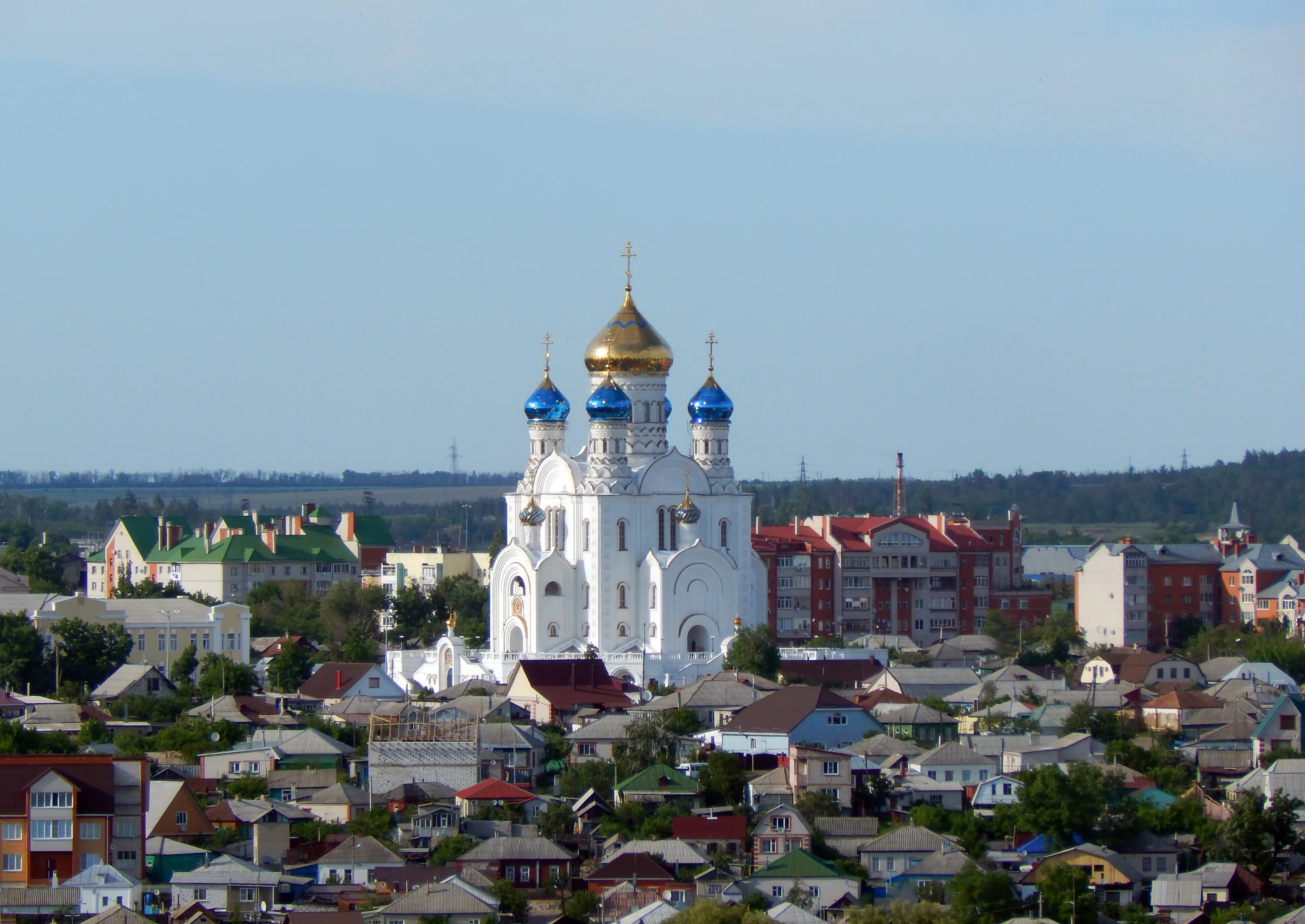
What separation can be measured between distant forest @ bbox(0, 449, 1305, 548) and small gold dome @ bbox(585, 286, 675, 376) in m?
67.5

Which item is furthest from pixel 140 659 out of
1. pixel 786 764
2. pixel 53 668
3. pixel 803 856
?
pixel 803 856

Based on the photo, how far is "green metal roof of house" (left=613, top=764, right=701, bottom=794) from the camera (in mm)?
35594

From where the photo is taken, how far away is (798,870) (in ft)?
105

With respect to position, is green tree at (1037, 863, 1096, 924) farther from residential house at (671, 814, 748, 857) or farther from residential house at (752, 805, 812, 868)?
residential house at (671, 814, 748, 857)

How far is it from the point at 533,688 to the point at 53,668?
841 cm

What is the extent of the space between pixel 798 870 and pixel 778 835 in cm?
141

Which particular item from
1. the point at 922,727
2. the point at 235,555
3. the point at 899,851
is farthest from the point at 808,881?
the point at 235,555

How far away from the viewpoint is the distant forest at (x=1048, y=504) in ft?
425

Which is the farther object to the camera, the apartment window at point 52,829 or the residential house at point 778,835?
the residential house at point 778,835

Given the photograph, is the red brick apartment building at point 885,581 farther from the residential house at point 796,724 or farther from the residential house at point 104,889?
the residential house at point 104,889

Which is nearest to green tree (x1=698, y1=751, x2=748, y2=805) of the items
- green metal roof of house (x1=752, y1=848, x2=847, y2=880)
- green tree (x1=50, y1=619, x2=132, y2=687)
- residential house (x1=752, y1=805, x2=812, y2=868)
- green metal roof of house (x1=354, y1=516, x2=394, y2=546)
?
residential house (x1=752, y1=805, x2=812, y2=868)

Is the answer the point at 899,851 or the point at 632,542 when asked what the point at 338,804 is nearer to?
the point at 899,851

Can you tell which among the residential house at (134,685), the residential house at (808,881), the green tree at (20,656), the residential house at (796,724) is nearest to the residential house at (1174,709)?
the residential house at (796,724)

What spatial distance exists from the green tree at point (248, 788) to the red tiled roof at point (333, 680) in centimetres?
1007
